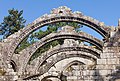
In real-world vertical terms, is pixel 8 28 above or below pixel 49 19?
above

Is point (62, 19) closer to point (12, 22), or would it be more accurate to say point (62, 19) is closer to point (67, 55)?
point (67, 55)

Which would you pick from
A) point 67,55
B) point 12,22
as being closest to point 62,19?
point 67,55

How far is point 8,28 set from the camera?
2323 inches

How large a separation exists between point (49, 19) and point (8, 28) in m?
39.8

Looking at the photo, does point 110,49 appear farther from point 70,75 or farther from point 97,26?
point 97,26

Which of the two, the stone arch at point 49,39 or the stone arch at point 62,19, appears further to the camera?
the stone arch at point 49,39

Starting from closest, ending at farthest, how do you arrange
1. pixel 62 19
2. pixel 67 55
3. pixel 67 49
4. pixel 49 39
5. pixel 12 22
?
pixel 62 19
pixel 49 39
pixel 67 49
pixel 67 55
pixel 12 22

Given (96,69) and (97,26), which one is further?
(97,26)

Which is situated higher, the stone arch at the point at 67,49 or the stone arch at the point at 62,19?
the stone arch at the point at 62,19

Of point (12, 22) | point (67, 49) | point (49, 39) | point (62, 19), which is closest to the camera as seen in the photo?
point (62, 19)

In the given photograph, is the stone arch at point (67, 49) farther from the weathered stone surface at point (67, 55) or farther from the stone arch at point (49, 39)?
the stone arch at point (49, 39)

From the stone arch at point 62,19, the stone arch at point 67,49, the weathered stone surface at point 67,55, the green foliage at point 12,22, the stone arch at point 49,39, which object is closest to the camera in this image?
the weathered stone surface at point 67,55

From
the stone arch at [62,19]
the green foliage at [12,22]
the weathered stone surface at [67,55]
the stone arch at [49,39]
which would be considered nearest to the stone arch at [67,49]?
the weathered stone surface at [67,55]

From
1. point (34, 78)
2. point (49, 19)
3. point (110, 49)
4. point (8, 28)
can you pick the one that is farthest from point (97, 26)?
point (8, 28)
